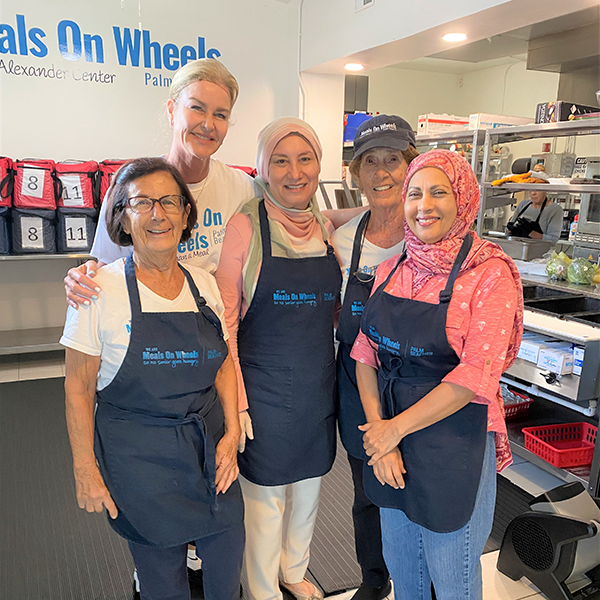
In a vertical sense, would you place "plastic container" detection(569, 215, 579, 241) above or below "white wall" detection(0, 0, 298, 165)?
below

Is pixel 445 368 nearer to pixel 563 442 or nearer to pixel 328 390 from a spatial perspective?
pixel 328 390

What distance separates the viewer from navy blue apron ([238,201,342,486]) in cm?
164

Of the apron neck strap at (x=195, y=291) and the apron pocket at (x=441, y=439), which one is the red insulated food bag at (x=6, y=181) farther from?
the apron pocket at (x=441, y=439)

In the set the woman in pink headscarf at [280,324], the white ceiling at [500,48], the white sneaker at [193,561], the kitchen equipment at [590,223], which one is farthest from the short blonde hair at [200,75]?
the kitchen equipment at [590,223]

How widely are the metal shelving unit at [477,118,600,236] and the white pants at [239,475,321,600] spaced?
7.28ft

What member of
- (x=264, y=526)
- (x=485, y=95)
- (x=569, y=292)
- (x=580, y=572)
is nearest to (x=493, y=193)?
(x=569, y=292)

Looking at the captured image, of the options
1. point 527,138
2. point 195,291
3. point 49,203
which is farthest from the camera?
point 49,203

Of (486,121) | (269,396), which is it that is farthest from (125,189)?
(486,121)

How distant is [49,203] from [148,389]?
3.38 meters

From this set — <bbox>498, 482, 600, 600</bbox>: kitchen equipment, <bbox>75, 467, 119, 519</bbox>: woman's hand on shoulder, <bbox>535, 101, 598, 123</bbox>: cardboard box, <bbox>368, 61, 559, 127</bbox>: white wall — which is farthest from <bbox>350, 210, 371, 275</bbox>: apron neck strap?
<bbox>368, 61, 559, 127</bbox>: white wall

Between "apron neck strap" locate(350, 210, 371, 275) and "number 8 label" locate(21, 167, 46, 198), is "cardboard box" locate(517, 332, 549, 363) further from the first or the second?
"number 8 label" locate(21, 167, 46, 198)

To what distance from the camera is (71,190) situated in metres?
4.19

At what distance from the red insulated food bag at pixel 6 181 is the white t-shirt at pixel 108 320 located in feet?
10.6

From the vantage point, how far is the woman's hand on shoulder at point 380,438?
134 cm
